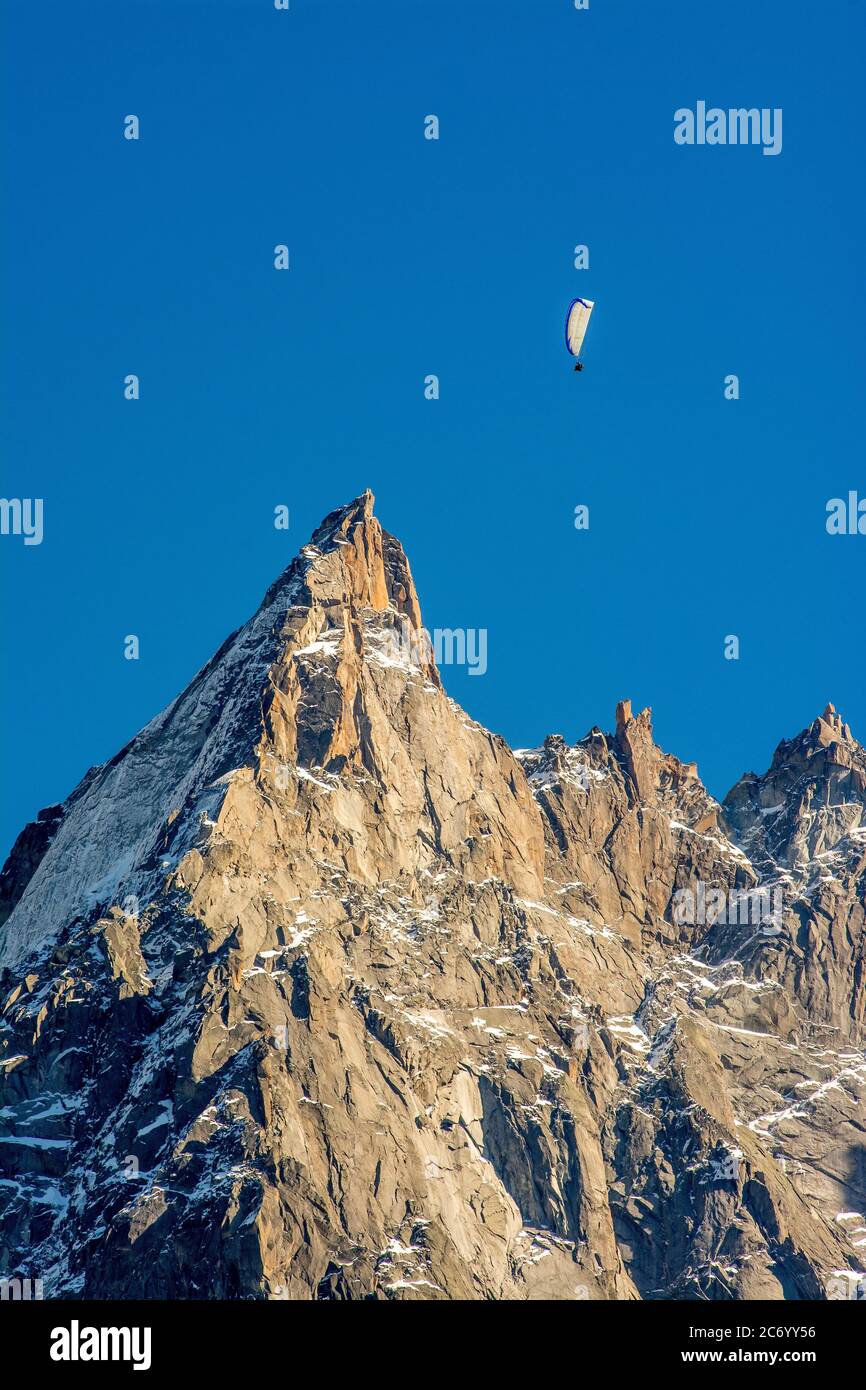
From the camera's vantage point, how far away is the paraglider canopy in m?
178

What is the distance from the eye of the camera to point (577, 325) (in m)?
179

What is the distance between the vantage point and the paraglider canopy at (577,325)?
584ft
